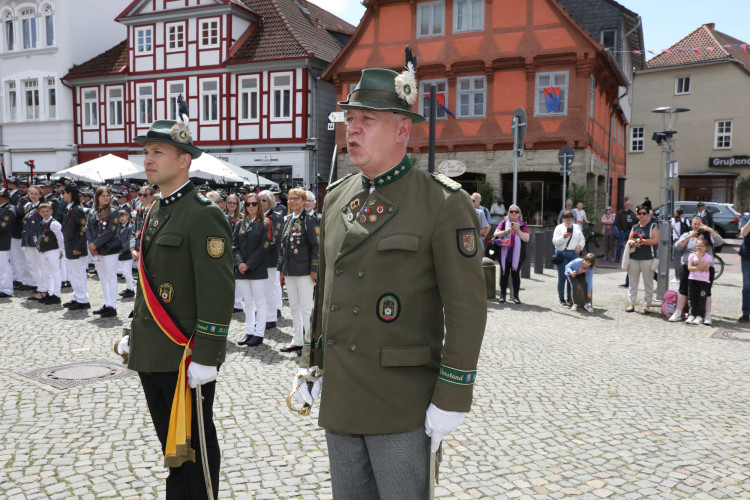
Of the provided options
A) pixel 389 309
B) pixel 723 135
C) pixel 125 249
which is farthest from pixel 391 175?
pixel 723 135

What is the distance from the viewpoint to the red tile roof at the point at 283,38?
27.9 m

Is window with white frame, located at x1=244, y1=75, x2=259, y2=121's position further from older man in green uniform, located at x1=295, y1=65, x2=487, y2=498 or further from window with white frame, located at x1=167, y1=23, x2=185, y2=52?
older man in green uniform, located at x1=295, y1=65, x2=487, y2=498

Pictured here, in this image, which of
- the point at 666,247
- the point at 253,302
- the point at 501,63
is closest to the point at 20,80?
the point at 501,63

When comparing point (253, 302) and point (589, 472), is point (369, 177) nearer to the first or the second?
point (589, 472)

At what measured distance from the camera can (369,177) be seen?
8.24ft

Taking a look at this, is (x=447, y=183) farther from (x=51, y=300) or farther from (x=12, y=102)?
(x=12, y=102)

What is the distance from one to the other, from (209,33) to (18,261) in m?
19.6

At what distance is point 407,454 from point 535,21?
2356 cm

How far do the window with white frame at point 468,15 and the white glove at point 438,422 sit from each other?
2409 centimetres

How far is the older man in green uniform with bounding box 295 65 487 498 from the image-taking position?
2264 mm

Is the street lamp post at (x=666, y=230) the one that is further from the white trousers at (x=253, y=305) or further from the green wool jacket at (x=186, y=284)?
the green wool jacket at (x=186, y=284)

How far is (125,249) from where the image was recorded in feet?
35.9

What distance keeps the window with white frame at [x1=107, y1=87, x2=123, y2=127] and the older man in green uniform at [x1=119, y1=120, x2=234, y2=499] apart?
31.7 meters

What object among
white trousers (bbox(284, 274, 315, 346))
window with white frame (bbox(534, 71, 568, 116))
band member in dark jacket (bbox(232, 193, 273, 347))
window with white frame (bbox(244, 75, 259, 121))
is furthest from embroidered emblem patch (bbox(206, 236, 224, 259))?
window with white frame (bbox(244, 75, 259, 121))
